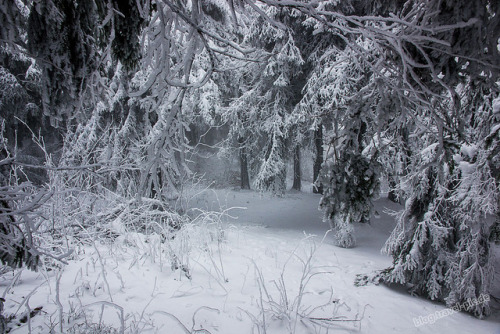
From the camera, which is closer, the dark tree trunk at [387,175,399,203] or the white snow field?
the white snow field

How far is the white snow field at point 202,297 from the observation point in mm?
3473

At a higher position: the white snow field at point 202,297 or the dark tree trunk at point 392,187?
the dark tree trunk at point 392,187

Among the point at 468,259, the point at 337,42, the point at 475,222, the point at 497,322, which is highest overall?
the point at 337,42

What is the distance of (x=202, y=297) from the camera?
4285 millimetres

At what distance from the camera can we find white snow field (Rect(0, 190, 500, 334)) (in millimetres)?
3473

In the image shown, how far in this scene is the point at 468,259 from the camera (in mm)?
5230

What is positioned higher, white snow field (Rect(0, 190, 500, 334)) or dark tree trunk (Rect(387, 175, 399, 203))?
dark tree trunk (Rect(387, 175, 399, 203))

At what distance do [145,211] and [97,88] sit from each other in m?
3.89

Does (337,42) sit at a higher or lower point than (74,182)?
higher

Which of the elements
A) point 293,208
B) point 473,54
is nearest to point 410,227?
point 473,54

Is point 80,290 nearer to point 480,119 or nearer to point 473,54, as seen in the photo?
point 473,54

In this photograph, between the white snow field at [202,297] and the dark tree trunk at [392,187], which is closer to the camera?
the white snow field at [202,297]

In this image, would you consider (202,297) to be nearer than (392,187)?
Yes

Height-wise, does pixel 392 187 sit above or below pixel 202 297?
above
